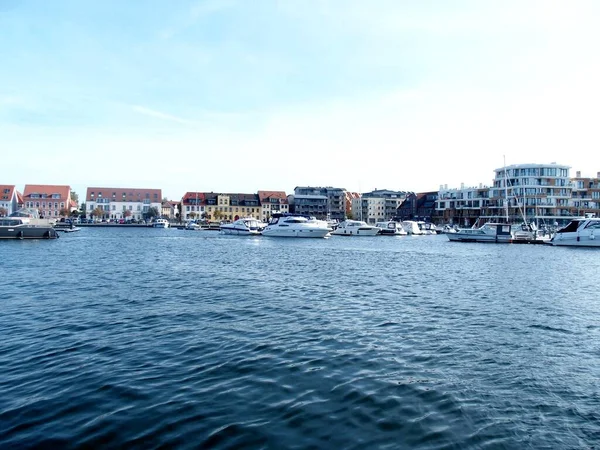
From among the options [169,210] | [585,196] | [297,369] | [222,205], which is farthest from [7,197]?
[585,196]

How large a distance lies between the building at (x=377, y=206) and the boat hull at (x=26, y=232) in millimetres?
132930

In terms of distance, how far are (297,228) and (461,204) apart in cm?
8092

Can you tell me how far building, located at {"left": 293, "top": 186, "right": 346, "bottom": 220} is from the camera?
574ft

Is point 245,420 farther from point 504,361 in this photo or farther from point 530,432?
point 504,361

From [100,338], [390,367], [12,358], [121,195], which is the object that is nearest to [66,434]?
[12,358]

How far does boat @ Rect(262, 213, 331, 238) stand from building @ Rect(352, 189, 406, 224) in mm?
97566

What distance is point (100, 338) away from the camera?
1402 cm

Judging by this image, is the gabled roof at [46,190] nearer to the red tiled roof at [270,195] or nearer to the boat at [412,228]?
the red tiled roof at [270,195]

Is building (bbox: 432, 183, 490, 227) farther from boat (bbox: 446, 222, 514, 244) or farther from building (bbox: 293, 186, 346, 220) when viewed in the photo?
boat (bbox: 446, 222, 514, 244)

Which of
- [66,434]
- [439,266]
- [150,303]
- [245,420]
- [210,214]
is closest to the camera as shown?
[66,434]

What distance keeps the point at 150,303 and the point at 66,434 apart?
12167 millimetres

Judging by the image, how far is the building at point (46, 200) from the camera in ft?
518

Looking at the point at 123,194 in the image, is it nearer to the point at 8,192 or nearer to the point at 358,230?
the point at 8,192

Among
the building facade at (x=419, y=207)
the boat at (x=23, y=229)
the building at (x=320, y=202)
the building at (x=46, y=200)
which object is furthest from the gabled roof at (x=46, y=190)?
the building facade at (x=419, y=207)
